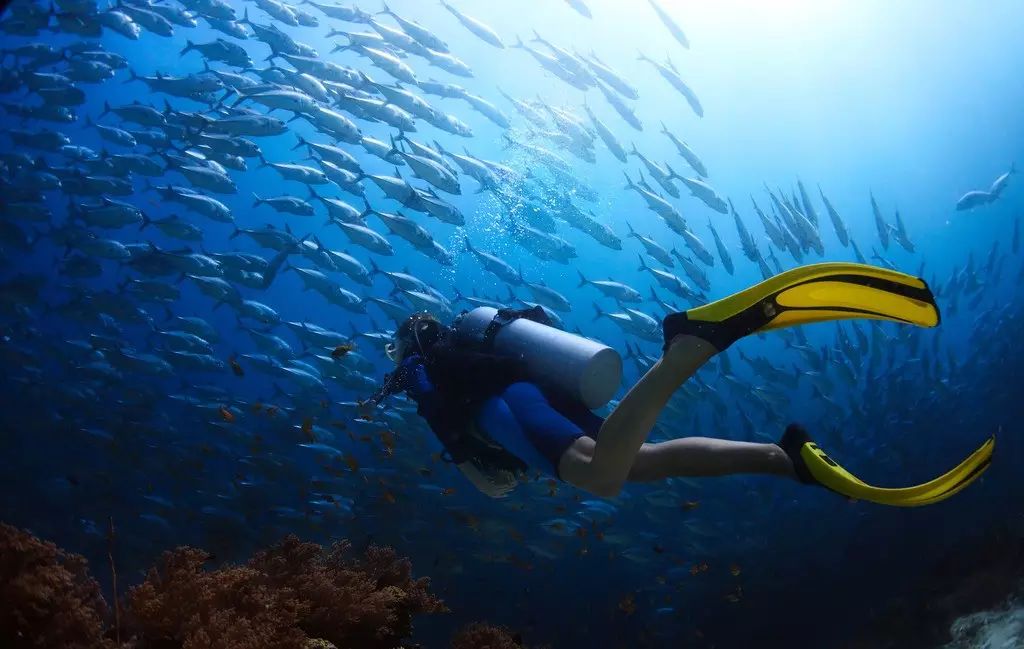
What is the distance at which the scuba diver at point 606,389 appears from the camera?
2459mm

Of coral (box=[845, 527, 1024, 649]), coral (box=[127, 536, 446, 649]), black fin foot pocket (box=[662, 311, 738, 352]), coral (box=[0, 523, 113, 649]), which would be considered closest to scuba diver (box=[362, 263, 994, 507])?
black fin foot pocket (box=[662, 311, 738, 352])

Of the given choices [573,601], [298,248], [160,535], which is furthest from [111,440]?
[573,601]

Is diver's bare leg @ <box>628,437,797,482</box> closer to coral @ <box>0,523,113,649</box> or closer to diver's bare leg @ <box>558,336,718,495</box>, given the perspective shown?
diver's bare leg @ <box>558,336,718,495</box>

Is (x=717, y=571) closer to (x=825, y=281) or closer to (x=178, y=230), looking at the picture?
(x=825, y=281)

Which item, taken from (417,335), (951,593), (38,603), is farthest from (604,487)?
(951,593)

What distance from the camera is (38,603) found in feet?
8.60

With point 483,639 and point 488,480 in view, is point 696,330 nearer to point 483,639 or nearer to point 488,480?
point 488,480

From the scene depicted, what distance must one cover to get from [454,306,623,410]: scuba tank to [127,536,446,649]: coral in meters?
1.72

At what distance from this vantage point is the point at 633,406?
8.08 ft

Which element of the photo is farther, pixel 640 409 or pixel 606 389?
pixel 606 389

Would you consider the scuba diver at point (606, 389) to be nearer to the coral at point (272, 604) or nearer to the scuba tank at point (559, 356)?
the scuba tank at point (559, 356)

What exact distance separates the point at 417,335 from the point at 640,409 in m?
1.89

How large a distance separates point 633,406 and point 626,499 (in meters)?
11.3

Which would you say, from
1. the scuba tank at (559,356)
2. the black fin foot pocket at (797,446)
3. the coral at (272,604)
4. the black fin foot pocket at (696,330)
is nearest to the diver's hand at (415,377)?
the scuba tank at (559,356)
